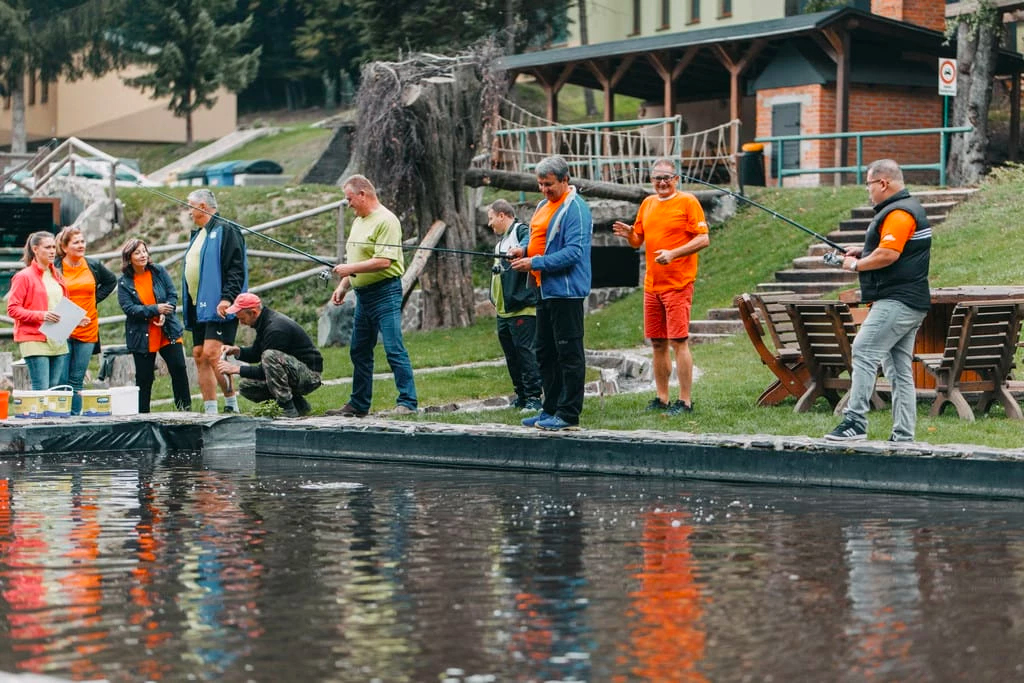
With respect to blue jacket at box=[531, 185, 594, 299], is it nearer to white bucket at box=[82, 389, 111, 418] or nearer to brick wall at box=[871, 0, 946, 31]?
white bucket at box=[82, 389, 111, 418]

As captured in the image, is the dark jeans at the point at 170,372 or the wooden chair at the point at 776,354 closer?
the wooden chair at the point at 776,354

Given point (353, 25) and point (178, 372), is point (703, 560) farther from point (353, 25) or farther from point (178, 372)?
point (353, 25)

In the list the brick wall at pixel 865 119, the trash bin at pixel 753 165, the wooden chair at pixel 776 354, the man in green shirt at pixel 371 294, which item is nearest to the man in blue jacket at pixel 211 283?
the man in green shirt at pixel 371 294

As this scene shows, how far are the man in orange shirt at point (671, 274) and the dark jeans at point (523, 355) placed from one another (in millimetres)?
1219

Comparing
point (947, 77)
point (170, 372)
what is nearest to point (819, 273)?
point (947, 77)

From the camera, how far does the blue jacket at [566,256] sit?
37.1 ft

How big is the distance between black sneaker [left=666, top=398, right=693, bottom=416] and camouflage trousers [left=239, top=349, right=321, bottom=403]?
304 cm

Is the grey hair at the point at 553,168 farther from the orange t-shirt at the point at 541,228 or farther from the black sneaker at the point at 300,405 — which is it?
the black sneaker at the point at 300,405

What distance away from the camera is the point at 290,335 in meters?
13.7

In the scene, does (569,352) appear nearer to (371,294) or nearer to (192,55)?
(371,294)

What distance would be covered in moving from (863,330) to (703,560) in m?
3.33

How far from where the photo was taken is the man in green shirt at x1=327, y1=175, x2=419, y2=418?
1277cm

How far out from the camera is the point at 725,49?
33062mm

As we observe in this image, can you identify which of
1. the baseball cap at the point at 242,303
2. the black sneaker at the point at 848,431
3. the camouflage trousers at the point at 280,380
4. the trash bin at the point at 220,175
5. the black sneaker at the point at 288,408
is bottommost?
the black sneaker at the point at 288,408
